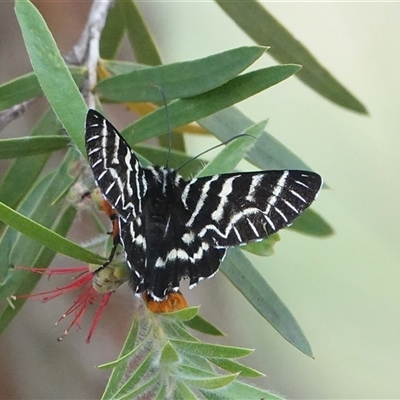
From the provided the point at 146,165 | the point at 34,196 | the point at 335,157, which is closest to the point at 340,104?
the point at 146,165

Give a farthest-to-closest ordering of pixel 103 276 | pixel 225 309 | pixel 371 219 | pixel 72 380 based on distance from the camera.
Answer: pixel 225 309
pixel 371 219
pixel 72 380
pixel 103 276

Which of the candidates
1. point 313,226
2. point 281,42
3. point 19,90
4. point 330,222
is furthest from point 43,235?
point 330,222

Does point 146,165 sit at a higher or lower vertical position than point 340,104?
lower

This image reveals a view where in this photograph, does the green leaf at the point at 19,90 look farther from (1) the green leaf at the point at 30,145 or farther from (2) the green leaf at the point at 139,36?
(2) the green leaf at the point at 139,36

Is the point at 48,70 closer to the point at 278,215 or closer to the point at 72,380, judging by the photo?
the point at 278,215

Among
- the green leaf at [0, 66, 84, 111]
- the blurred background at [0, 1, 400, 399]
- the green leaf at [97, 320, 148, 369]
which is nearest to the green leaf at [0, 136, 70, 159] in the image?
the green leaf at [0, 66, 84, 111]

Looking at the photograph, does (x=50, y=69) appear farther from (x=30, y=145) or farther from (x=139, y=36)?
(x=139, y=36)

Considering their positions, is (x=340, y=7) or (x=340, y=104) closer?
(x=340, y=104)
